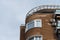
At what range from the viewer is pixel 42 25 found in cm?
3997

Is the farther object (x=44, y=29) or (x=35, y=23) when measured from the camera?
(x=35, y=23)

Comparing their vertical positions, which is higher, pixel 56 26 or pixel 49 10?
pixel 49 10

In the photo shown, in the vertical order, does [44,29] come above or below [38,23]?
below

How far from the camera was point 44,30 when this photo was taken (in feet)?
129

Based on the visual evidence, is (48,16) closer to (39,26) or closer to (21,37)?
(39,26)

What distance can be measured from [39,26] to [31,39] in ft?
7.32

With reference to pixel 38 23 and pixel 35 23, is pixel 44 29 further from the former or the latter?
pixel 35 23

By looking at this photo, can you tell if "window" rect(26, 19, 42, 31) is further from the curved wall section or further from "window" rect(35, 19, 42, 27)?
the curved wall section

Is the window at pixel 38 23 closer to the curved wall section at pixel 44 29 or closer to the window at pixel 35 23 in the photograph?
the window at pixel 35 23

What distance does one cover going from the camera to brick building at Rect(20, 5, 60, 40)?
1531 inches

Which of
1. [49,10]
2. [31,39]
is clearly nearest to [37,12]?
[49,10]

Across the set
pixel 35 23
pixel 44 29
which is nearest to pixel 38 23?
pixel 35 23

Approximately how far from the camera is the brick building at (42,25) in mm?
38875

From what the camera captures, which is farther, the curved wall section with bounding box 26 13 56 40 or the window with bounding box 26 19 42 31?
the window with bounding box 26 19 42 31
